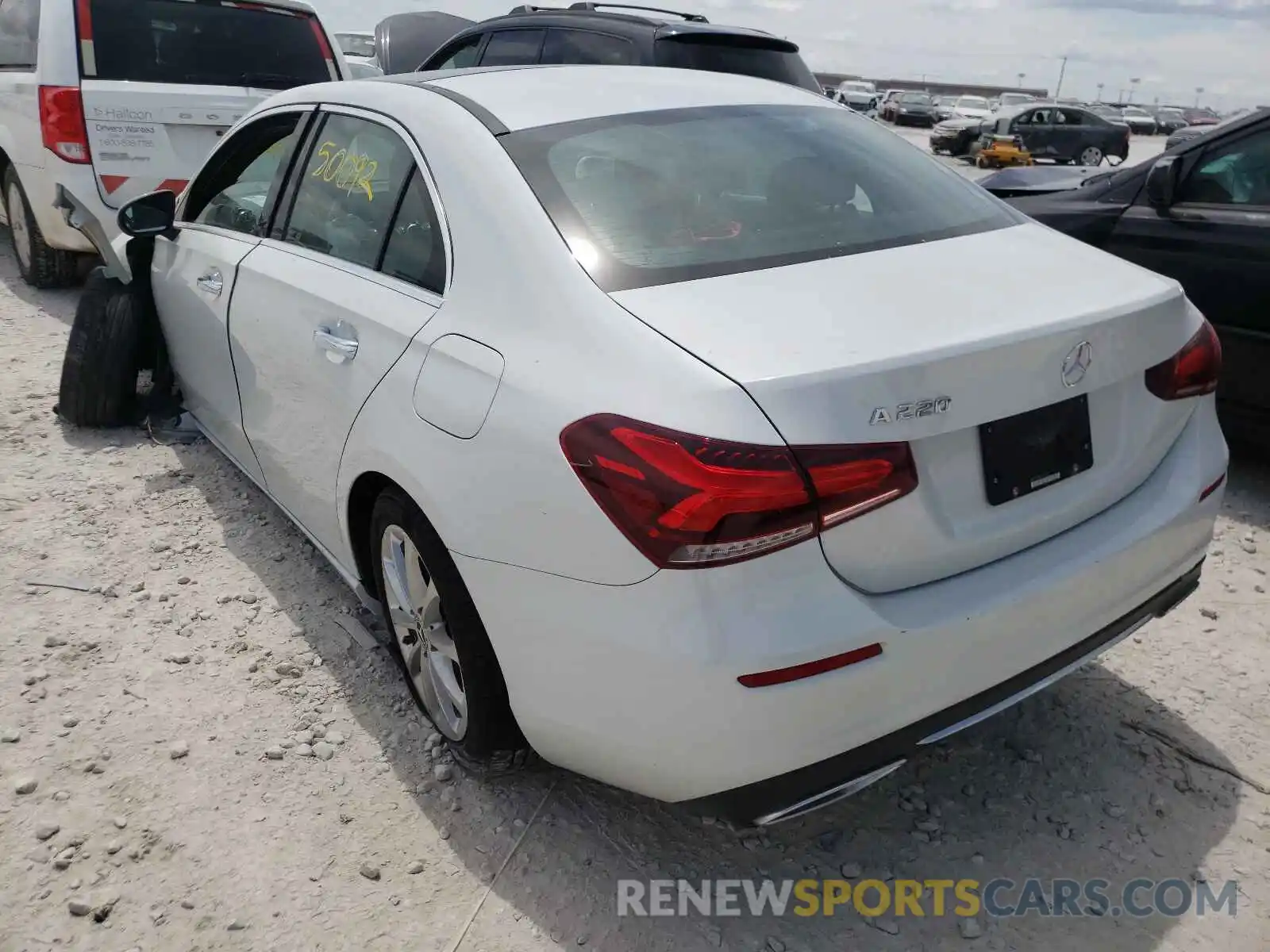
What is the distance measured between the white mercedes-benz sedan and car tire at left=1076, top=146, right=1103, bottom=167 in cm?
3029

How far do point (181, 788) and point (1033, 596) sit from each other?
2.03 metres

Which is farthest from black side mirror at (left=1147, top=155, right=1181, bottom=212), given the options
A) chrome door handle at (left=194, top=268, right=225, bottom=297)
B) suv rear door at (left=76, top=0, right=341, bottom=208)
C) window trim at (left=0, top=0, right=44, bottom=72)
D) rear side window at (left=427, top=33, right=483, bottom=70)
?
window trim at (left=0, top=0, right=44, bottom=72)

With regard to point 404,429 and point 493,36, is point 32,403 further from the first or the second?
point 493,36

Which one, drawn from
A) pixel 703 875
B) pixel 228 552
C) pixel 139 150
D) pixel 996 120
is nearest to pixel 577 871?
pixel 703 875

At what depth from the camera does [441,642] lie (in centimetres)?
250

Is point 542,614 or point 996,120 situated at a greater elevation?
point 542,614

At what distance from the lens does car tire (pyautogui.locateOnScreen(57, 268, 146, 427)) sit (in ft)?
15.0

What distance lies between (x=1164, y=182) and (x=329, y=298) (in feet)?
11.3

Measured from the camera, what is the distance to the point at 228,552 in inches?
147

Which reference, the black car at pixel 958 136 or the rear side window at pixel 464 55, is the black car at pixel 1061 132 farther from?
the rear side window at pixel 464 55

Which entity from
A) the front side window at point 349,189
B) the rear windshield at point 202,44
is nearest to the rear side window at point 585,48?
the rear windshield at point 202,44

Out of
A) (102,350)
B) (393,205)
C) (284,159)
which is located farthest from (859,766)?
(102,350)

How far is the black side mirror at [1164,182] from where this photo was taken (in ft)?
14.1

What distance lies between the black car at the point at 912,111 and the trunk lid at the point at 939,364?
45511 mm
